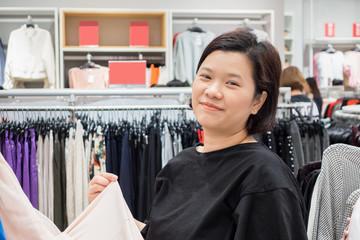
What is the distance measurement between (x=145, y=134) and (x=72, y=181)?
0.53 metres

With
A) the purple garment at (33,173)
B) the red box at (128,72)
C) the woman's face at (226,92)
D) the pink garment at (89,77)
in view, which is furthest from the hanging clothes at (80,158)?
the pink garment at (89,77)

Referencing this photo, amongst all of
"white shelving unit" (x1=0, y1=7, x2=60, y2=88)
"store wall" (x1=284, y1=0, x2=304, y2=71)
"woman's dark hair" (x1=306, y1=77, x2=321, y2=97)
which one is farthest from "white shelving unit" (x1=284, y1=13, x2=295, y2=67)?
"white shelving unit" (x1=0, y1=7, x2=60, y2=88)

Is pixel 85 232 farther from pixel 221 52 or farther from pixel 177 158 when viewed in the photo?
pixel 221 52

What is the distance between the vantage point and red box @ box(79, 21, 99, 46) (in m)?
5.07

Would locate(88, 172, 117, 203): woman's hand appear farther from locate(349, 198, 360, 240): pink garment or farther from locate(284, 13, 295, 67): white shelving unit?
locate(284, 13, 295, 67): white shelving unit

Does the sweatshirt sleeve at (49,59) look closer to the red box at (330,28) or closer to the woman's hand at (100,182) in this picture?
the red box at (330,28)

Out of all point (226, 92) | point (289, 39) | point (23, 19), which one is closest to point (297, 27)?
point (289, 39)

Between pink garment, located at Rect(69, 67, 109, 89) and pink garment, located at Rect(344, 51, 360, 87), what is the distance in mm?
3082

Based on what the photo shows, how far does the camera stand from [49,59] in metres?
5.11

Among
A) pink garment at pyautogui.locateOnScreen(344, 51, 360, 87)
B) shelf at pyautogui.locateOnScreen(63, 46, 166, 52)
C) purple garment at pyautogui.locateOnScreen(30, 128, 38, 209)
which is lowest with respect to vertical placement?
purple garment at pyautogui.locateOnScreen(30, 128, 38, 209)

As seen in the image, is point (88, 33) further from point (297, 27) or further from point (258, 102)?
point (258, 102)

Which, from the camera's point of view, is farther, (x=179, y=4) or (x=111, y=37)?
(x=179, y=4)

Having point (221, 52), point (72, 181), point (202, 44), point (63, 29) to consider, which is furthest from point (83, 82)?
point (221, 52)

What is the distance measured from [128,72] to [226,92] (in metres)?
2.02
